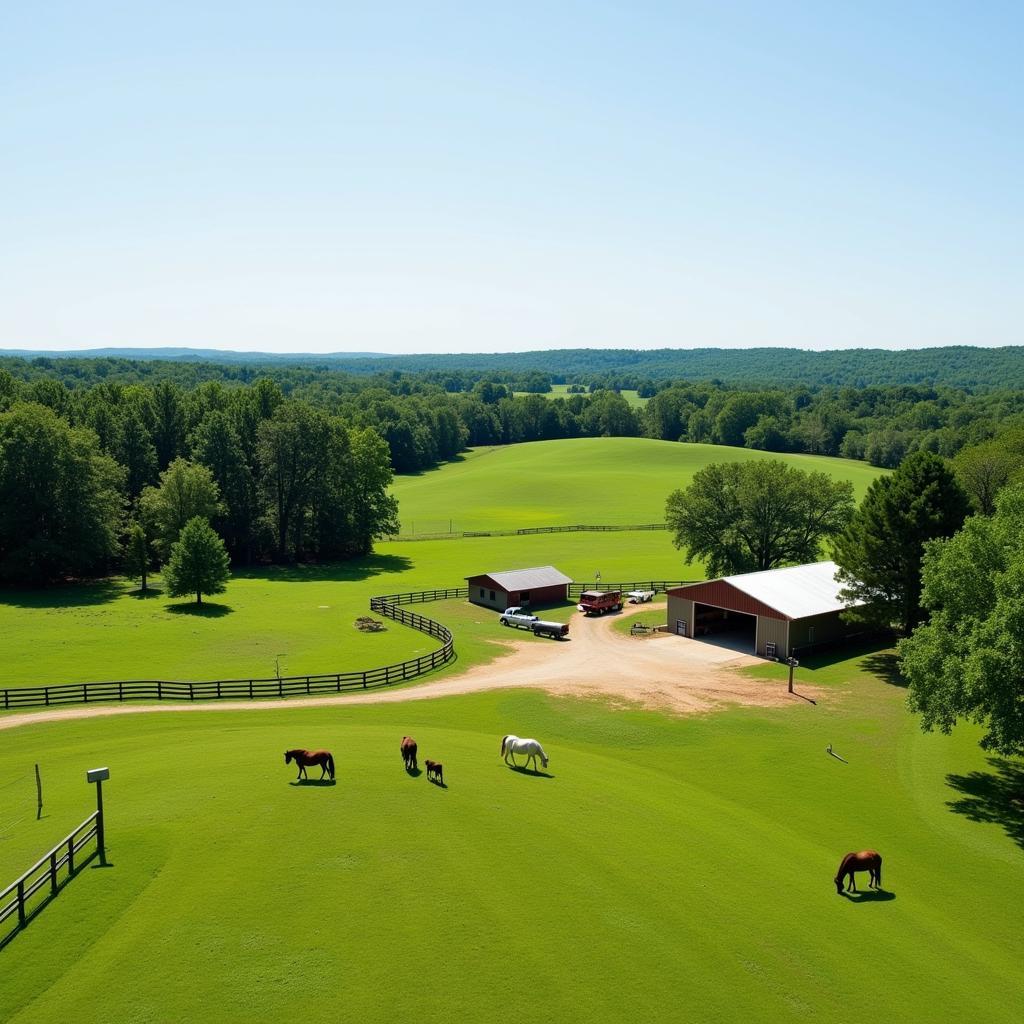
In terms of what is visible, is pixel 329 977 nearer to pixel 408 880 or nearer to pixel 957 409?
pixel 408 880

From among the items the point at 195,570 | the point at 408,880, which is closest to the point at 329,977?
the point at 408,880

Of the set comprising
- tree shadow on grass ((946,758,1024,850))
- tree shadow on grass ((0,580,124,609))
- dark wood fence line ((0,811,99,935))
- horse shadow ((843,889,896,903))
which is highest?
dark wood fence line ((0,811,99,935))

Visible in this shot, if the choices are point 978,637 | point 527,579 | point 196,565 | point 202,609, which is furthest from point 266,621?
point 978,637

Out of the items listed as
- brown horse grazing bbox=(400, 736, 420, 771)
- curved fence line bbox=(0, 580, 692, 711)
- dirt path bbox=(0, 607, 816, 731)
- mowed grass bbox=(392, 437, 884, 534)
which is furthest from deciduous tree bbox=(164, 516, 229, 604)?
mowed grass bbox=(392, 437, 884, 534)

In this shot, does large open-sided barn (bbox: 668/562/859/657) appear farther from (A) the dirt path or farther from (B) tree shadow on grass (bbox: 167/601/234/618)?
(B) tree shadow on grass (bbox: 167/601/234/618)

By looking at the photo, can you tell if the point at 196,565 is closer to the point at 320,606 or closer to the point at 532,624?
the point at 320,606
